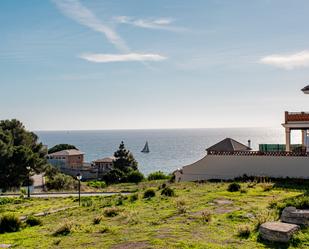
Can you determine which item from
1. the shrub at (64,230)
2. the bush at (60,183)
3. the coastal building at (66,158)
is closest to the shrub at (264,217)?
the shrub at (64,230)

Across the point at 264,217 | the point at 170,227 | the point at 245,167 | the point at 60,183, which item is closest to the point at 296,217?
the point at 264,217

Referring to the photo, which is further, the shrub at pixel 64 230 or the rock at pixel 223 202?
the rock at pixel 223 202

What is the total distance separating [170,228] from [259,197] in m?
6.23

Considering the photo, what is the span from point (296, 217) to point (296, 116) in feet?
50.9

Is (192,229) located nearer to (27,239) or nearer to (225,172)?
(27,239)

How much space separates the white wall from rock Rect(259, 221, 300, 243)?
1324 cm

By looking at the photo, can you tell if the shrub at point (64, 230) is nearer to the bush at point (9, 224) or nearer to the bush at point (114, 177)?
the bush at point (9, 224)

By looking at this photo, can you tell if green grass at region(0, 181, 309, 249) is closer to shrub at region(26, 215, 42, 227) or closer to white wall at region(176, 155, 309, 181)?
shrub at region(26, 215, 42, 227)

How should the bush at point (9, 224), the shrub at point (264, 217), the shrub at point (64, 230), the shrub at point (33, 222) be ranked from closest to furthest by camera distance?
the shrub at point (264, 217)
the shrub at point (64, 230)
the bush at point (9, 224)
the shrub at point (33, 222)

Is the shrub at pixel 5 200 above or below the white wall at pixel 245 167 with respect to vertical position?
below

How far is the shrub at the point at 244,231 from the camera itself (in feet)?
33.2

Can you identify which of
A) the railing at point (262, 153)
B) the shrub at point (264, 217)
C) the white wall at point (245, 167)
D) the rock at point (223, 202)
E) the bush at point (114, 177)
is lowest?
the bush at point (114, 177)

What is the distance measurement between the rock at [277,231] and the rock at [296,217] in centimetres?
38

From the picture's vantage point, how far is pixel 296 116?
81.3 feet
